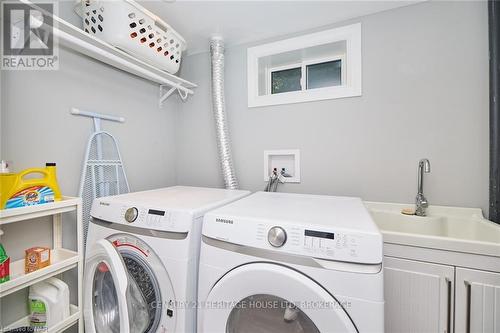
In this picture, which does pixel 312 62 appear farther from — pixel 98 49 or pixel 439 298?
pixel 439 298

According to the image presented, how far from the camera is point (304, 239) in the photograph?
2.59 feet

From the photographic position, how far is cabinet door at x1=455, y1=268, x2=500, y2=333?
0.91m

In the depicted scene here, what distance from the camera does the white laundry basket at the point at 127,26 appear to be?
121 centimetres

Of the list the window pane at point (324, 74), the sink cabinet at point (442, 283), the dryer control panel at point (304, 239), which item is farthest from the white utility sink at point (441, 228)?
the window pane at point (324, 74)

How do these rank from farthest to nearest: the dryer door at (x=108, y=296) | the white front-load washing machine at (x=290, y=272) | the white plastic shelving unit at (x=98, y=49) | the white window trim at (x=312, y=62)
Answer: the white window trim at (x=312, y=62), the white plastic shelving unit at (x=98, y=49), the dryer door at (x=108, y=296), the white front-load washing machine at (x=290, y=272)

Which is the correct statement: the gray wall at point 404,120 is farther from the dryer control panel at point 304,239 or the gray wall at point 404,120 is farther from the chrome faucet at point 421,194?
the dryer control panel at point 304,239

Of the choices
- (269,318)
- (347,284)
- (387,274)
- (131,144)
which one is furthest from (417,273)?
(131,144)

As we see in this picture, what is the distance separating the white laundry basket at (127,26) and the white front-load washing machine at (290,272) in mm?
1108

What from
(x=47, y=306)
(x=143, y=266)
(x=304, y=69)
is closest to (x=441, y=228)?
(x=304, y=69)

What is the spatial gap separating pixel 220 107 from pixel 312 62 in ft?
2.67

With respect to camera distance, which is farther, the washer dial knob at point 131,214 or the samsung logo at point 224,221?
the washer dial knob at point 131,214

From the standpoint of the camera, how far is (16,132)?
109cm

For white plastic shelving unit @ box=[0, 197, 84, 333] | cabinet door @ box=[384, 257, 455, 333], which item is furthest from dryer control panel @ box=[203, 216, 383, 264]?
white plastic shelving unit @ box=[0, 197, 84, 333]

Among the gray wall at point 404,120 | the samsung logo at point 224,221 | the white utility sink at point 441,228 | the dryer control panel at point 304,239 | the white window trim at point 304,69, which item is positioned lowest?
the white utility sink at point 441,228
